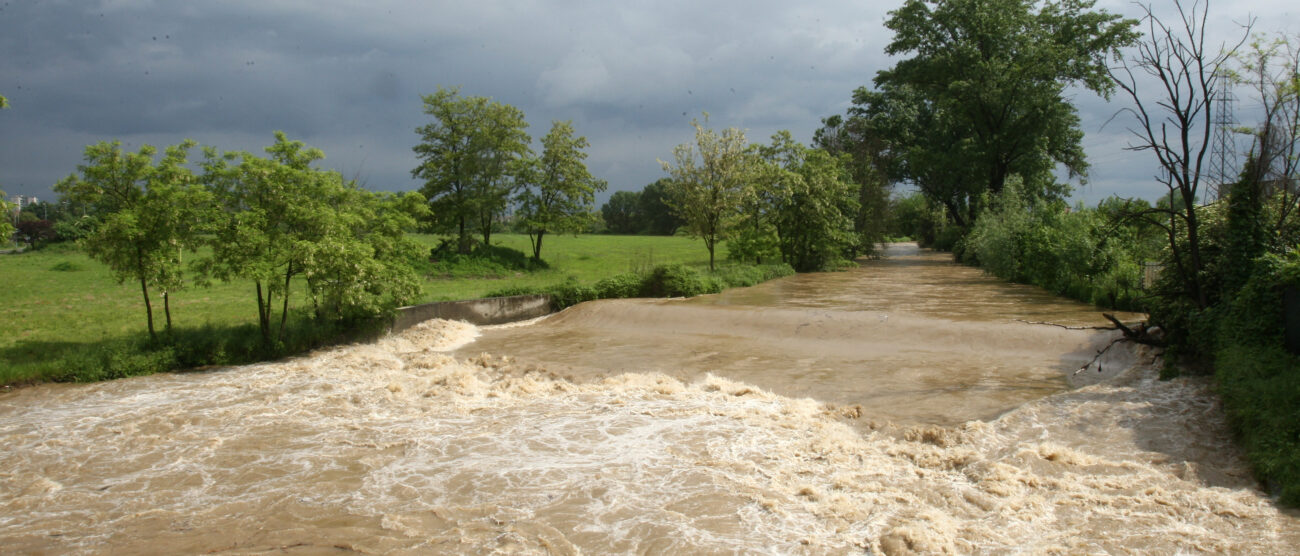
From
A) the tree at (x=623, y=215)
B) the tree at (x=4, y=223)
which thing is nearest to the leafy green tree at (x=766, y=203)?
the tree at (x=4, y=223)

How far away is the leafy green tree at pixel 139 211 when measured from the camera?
1089 cm

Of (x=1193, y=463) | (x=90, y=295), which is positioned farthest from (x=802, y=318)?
(x=90, y=295)

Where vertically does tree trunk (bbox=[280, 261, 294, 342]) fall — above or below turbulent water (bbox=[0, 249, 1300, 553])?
above

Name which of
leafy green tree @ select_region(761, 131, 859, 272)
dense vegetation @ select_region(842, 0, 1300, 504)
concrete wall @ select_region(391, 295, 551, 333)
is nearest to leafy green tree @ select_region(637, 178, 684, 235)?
dense vegetation @ select_region(842, 0, 1300, 504)

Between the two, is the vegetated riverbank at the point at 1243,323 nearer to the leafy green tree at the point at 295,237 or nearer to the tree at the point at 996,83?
the leafy green tree at the point at 295,237

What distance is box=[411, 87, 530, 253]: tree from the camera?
27.5m

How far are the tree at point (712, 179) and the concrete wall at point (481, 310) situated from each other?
8016 mm

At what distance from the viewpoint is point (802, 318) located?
15.7m

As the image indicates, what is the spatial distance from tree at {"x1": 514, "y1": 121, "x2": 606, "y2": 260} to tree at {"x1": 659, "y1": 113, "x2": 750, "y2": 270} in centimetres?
585

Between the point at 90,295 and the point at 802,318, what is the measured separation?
18.1m

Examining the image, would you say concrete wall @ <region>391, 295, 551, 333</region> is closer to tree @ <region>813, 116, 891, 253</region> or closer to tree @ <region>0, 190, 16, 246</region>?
tree @ <region>0, 190, 16, 246</region>

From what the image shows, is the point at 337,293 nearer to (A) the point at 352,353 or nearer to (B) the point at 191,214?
(A) the point at 352,353

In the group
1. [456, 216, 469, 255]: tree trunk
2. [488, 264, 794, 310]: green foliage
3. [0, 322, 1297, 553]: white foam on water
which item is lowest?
[0, 322, 1297, 553]: white foam on water

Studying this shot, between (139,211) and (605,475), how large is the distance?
9509 mm
